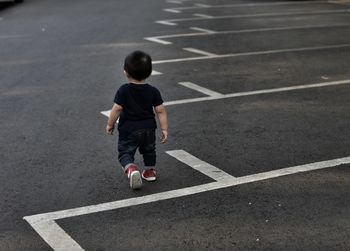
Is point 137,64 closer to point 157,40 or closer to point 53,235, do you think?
point 53,235

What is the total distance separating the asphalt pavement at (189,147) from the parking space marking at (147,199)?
1cm

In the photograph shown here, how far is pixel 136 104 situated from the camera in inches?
215

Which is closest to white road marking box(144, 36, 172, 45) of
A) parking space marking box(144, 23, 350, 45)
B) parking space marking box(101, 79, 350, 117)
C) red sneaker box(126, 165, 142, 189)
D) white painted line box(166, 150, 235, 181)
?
parking space marking box(144, 23, 350, 45)

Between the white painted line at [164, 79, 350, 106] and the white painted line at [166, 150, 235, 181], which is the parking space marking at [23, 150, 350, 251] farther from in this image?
the white painted line at [164, 79, 350, 106]

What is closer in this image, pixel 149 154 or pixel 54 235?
pixel 54 235

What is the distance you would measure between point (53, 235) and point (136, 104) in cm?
139

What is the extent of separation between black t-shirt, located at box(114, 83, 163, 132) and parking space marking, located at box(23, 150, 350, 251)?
2.01ft

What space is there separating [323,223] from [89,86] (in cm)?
548

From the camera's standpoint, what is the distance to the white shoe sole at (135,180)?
5305mm

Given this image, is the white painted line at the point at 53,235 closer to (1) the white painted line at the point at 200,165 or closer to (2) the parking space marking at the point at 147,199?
(2) the parking space marking at the point at 147,199

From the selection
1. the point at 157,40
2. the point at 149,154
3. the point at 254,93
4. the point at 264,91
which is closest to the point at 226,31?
the point at 157,40

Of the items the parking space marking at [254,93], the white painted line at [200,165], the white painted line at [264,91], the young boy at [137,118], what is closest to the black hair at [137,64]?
the young boy at [137,118]

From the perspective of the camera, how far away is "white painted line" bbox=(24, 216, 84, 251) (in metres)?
4.34

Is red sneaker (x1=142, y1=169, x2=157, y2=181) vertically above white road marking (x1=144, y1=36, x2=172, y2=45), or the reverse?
red sneaker (x1=142, y1=169, x2=157, y2=181)
